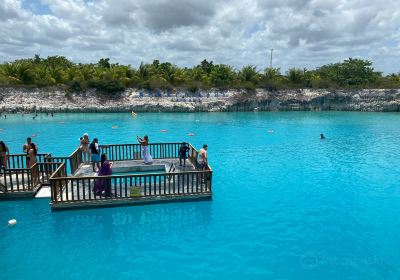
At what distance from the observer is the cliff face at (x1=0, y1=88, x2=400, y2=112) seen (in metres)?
54.2

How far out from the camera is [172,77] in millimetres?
62406

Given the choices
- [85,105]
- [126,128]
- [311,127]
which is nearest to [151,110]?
[85,105]

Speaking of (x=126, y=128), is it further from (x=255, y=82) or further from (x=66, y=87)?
(x=255, y=82)

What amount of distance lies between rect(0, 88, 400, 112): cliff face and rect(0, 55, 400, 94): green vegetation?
1.66 metres

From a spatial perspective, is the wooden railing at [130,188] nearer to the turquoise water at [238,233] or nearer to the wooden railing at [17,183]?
the turquoise water at [238,233]

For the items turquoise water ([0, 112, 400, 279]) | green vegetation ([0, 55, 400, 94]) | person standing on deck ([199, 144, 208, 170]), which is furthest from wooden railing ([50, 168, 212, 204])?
green vegetation ([0, 55, 400, 94])

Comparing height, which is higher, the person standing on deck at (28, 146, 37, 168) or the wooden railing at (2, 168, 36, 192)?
the person standing on deck at (28, 146, 37, 168)

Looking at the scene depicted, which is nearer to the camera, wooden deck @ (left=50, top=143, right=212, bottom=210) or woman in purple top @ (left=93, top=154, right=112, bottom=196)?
wooden deck @ (left=50, top=143, right=212, bottom=210)

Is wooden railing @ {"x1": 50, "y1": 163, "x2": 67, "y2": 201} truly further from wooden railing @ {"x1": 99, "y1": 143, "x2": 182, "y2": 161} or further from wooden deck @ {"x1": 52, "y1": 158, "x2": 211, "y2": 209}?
wooden railing @ {"x1": 99, "y1": 143, "x2": 182, "y2": 161}

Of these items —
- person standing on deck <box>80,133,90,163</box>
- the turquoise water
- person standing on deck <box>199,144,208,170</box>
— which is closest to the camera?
the turquoise water

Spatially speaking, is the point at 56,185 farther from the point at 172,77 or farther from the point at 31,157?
the point at 172,77

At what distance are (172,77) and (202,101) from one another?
8183 millimetres

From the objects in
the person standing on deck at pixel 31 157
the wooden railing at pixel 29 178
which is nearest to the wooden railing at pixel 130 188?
the wooden railing at pixel 29 178

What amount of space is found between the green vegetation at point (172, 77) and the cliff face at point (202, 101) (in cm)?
166
